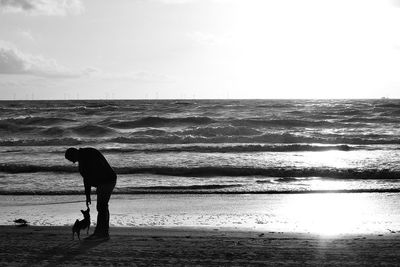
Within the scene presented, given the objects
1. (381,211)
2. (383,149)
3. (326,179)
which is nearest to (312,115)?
(383,149)

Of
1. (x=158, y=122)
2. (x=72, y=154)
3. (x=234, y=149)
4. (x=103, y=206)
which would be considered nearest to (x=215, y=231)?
(x=103, y=206)

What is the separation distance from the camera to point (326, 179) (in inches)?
635

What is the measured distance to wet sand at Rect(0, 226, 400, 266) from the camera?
269 inches

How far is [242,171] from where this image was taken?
696 inches

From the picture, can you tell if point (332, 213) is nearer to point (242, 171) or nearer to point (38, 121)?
point (242, 171)

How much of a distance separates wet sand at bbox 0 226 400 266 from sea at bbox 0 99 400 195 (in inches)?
209

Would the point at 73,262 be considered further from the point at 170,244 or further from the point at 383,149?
the point at 383,149

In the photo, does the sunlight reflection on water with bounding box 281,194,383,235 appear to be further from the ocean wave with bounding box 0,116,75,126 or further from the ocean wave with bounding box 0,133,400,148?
the ocean wave with bounding box 0,116,75,126

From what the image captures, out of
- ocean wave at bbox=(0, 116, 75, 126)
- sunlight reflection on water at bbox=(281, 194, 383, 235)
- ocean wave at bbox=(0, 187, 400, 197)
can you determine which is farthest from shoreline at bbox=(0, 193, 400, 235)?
ocean wave at bbox=(0, 116, 75, 126)

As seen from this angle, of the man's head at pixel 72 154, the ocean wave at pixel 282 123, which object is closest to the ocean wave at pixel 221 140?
the ocean wave at pixel 282 123

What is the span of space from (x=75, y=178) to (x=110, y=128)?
2129 centimetres

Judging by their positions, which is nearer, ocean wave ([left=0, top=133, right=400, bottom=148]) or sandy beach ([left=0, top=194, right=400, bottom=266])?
sandy beach ([left=0, top=194, right=400, bottom=266])

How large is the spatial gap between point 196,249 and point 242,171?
1034 centimetres

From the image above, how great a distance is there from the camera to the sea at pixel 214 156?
15.0 m
